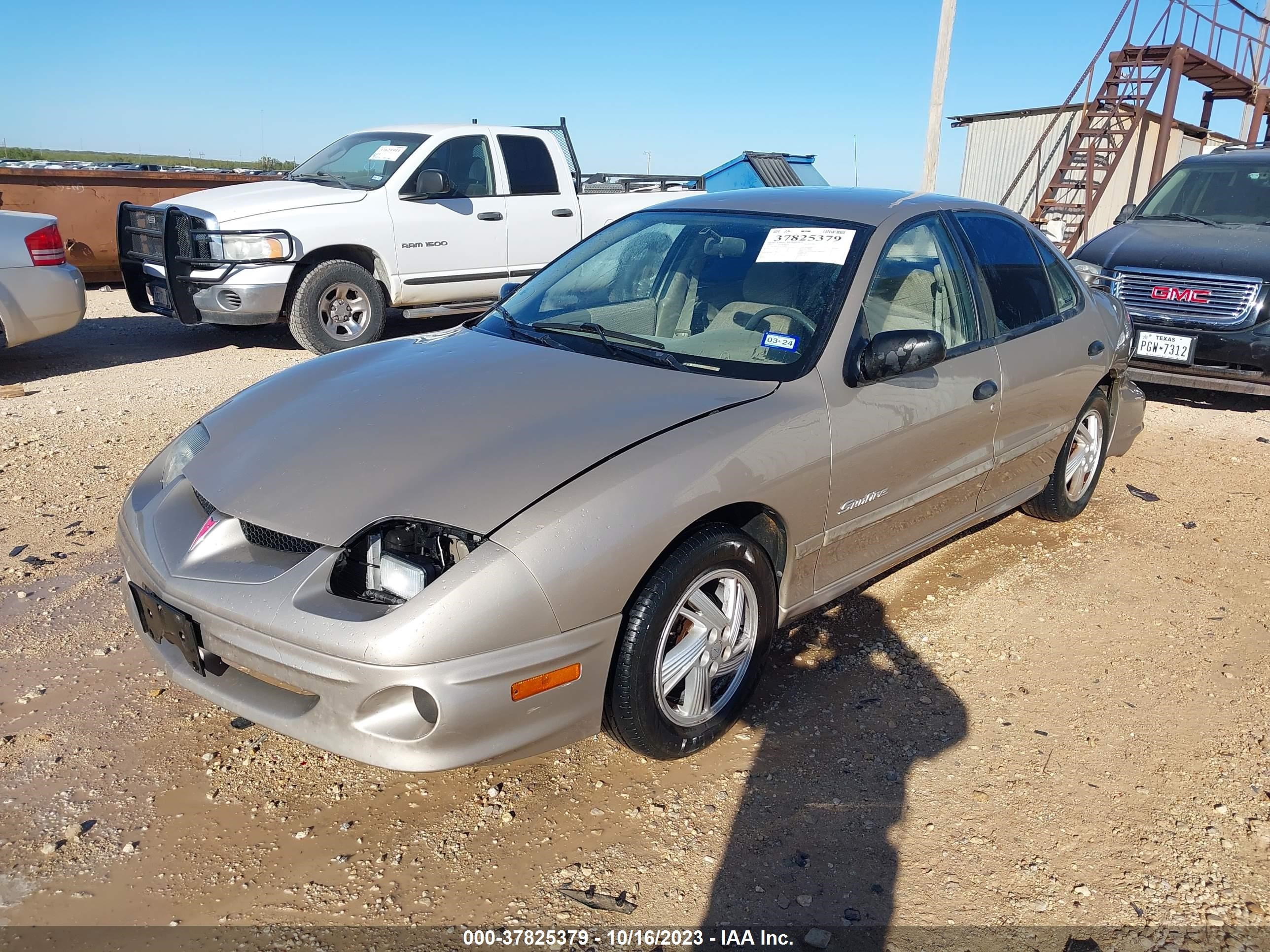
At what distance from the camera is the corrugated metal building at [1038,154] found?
2017 cm

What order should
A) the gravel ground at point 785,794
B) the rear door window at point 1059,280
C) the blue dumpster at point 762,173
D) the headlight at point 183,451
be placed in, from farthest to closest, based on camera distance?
the blue dumpster at point 762,173 → the rear door window at point 1059,280 → the headlight at point 183,451 → the gravel ground at point 785,794

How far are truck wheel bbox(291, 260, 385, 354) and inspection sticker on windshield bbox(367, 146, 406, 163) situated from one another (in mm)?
1047

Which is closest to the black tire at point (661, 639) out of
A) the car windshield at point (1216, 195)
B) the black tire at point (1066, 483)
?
the black tire at point (1066, 483)

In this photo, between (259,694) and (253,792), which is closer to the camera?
(259,694)

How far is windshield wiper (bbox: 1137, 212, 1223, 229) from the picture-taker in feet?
26.3

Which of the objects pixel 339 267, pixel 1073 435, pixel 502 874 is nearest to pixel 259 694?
pixel 502 874

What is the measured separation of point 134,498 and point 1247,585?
4567 mm

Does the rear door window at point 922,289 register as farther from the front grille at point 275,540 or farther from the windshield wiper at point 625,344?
the front grille at point 275,540

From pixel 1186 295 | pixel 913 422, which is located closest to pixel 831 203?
pixel 913 422

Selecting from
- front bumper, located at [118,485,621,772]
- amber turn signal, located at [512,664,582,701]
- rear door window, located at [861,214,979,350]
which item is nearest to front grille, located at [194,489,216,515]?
front bumper, located at [118,485,621,772]

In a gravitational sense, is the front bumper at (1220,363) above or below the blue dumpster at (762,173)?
below

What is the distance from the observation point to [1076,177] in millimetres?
20422

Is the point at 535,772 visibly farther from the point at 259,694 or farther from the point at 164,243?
the point at 164,243

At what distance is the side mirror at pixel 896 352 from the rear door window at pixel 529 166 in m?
6.48
